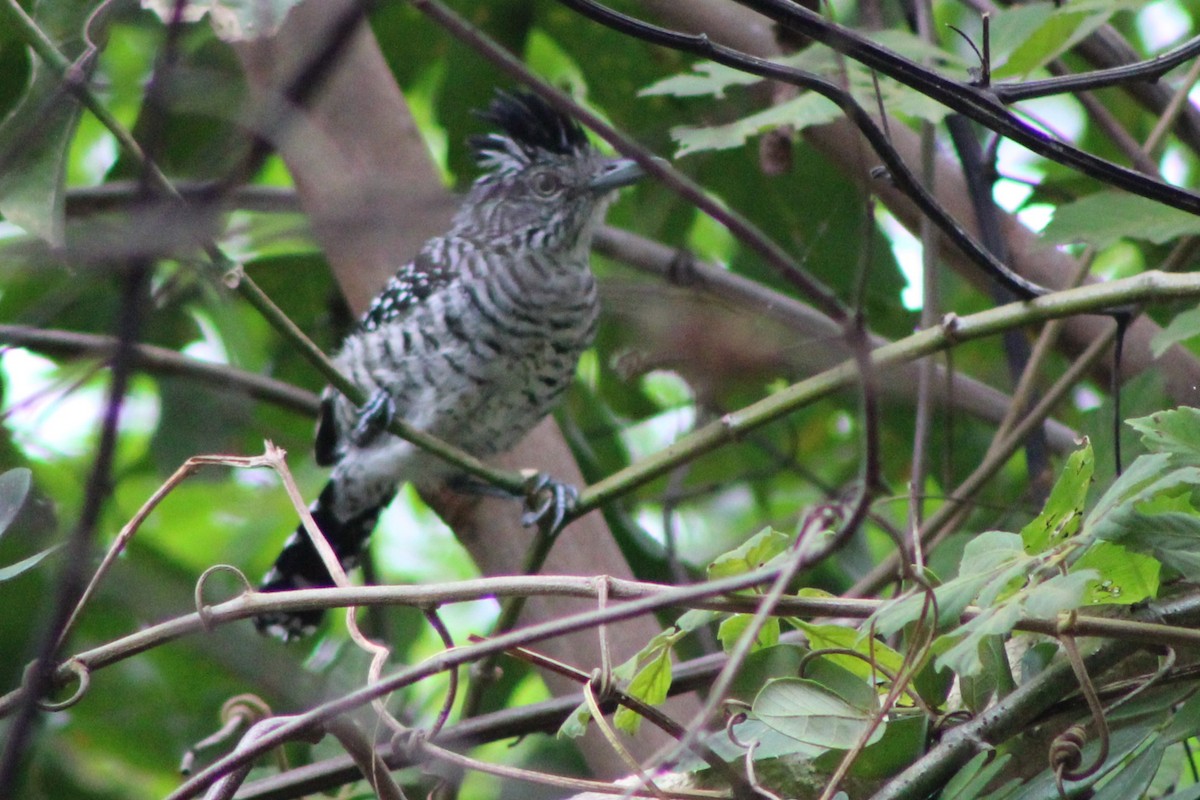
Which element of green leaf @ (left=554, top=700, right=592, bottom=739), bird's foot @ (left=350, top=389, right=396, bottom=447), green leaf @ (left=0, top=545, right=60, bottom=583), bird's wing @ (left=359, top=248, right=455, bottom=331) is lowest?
green leaf @ (left=554, top=700, right=592, bottom=739)

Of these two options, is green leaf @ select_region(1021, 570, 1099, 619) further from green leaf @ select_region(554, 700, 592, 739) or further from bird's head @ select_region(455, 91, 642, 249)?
bird's head @ select_region(455, 91, 642, 249)

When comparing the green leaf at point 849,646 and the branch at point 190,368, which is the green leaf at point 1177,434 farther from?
the branch at point 190,368

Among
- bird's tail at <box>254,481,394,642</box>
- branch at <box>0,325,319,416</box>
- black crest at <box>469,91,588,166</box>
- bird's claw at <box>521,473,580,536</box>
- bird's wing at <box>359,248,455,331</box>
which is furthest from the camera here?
black crest at <box>469,91,588,166</box>

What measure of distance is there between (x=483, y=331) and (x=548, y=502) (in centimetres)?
107

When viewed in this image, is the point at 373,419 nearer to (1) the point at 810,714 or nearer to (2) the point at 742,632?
(2) the point at 742,632

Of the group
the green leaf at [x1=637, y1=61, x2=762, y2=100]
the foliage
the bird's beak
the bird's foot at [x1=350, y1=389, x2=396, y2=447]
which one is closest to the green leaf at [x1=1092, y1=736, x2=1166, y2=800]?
the foliage

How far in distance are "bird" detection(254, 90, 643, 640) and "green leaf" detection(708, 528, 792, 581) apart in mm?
1613

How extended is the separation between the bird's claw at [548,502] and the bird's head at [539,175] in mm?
1051

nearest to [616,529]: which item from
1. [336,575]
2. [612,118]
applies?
Result: [612,118]

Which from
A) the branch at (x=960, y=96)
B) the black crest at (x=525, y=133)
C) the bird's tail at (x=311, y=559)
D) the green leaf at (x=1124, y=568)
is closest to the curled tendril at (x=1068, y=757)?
the green leaf at (x=1124, y=568)

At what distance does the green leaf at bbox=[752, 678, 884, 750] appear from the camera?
125cm

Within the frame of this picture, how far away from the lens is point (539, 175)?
3428 mm

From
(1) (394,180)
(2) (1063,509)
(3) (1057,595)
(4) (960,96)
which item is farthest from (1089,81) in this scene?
(1) (394,180)

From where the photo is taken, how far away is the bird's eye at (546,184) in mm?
3383
